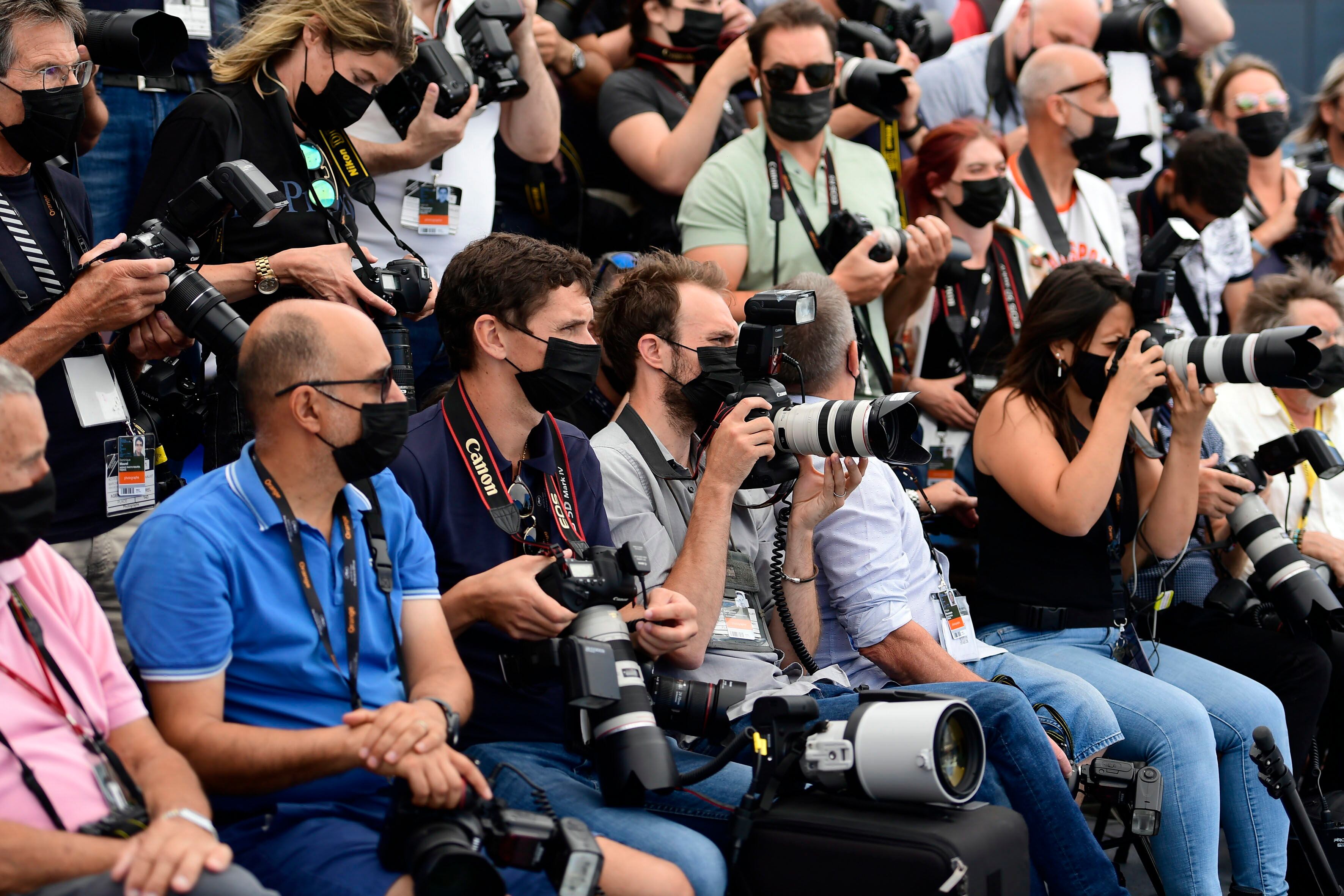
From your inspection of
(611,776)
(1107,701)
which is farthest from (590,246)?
(611,776)

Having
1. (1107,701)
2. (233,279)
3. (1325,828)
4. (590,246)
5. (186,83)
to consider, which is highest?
(186,83)

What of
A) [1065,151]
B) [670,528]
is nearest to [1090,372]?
[670,528]

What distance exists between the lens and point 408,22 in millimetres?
3857

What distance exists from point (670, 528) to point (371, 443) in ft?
3.47

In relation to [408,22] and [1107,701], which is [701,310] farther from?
[1107,701]

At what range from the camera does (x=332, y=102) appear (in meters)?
3.76

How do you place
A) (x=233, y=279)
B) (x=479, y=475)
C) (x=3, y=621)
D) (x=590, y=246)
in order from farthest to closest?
(x=590, y=246)
(x=233, y=279)
(x=479, y=475)
(x=3, y=621)

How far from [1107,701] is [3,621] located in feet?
9.30

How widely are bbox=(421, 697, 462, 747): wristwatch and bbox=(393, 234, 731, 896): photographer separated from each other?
22cm

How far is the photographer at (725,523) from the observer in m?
3.20

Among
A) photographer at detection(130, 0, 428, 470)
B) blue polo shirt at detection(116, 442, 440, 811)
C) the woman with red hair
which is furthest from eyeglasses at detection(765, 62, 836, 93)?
blue polo shirt at detection(116, 442, 440, 811)

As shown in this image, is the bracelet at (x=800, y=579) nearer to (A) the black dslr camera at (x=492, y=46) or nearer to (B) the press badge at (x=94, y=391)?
(B) the press badge at (x=94, y=391)

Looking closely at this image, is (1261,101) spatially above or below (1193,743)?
above

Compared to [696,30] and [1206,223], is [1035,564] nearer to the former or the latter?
[696,30]
